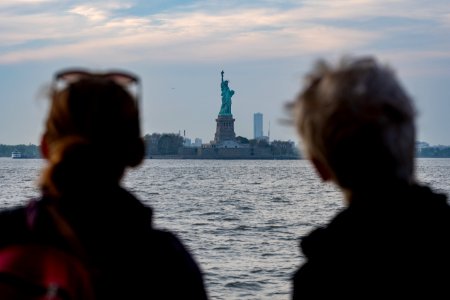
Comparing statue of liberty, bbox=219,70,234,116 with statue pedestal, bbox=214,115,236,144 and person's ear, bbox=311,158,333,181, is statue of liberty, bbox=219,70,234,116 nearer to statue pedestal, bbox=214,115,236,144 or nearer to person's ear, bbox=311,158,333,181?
statue pedestal, bbox=214,115,236,144

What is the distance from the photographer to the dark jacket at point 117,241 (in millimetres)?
2182

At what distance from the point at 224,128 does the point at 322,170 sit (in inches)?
4745

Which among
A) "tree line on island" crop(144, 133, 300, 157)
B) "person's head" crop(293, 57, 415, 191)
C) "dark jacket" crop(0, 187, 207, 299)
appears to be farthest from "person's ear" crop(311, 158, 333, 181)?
"tree line on island" crop(144, 133, 300, 157)

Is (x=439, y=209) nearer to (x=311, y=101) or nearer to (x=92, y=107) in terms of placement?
(x=311, y=101)

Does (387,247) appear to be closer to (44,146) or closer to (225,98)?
(44,146)

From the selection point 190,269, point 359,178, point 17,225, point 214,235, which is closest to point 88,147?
point 17,225

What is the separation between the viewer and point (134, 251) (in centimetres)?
227

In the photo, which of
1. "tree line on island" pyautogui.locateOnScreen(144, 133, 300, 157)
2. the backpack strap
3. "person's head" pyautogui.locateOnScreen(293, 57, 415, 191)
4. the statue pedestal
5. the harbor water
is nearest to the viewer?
the backpack strap

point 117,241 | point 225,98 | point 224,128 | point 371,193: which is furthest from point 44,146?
point 224,128

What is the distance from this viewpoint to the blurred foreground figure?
7.14 feet

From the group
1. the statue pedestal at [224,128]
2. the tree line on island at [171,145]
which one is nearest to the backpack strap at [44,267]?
the statue pedestal at [224,128]

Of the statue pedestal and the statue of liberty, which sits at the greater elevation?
the statue of liberty

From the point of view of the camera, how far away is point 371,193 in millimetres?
2248

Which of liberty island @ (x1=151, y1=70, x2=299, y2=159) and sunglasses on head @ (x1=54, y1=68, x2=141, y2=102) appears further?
liberty island @ (x1=151, y1=70, x2=299, y2=159)
